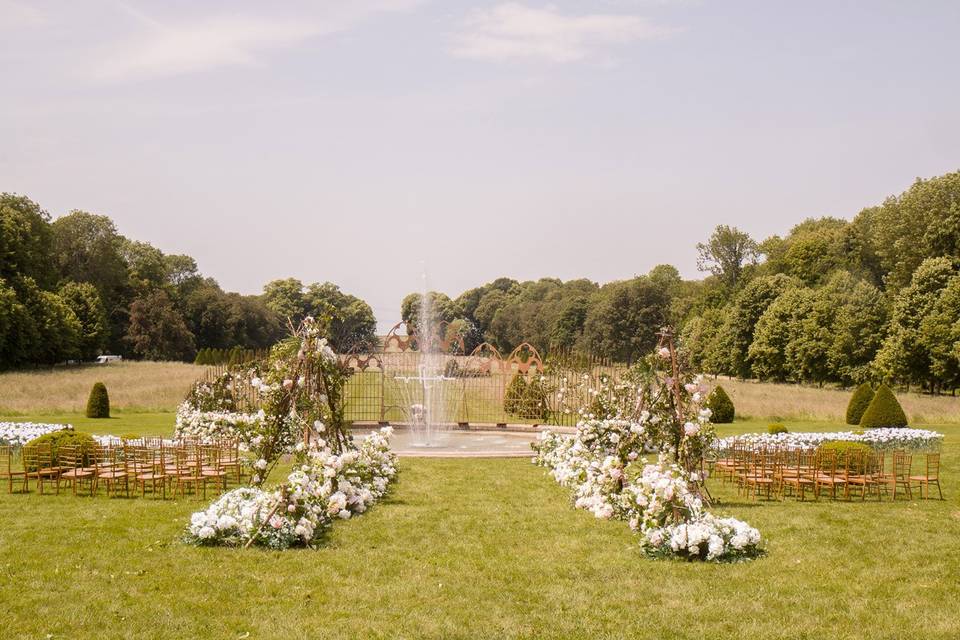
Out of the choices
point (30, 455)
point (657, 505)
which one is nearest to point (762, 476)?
point (657, 505)

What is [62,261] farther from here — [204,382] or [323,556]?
[323,556]

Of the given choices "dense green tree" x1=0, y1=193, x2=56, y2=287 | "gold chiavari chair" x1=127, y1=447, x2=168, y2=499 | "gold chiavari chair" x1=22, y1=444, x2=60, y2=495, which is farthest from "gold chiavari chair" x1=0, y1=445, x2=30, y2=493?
"dense green tree" x1=0, y1=193, x2=56, y2=287

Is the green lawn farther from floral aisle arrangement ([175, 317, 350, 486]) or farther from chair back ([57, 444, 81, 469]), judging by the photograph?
chair back ([57, 444, 81, 469])

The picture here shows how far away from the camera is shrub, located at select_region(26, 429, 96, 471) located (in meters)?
15.8

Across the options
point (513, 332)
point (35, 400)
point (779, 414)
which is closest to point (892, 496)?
point (779, 414)

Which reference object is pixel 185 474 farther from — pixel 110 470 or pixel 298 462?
pixel 298 462

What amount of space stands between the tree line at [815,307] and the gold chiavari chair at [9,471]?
1590 cm

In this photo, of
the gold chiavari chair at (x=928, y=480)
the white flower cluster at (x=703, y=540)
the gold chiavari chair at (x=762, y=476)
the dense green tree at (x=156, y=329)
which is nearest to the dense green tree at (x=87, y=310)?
the dense green tree at (x=156, y=329)

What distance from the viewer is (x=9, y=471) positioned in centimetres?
1485

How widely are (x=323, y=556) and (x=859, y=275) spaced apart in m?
56.4

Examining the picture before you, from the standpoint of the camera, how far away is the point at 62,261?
211ft

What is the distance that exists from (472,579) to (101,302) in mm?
58746

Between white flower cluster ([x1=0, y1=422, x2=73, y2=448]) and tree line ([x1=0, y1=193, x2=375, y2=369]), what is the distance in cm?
2213

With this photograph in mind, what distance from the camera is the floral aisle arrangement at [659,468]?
10.4m
